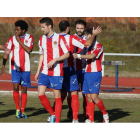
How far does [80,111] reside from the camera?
11.8 metres

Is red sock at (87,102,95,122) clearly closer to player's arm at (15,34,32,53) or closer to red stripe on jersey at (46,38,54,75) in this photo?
red stripe on jersey at (46,38,54,75)

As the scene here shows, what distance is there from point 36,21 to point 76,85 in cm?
2430

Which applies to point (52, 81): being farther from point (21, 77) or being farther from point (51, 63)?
point (21, 77)

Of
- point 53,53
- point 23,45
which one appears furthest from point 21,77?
point 53,53

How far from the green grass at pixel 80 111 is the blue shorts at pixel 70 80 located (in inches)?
41.4

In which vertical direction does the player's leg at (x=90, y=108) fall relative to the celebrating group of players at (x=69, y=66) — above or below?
below

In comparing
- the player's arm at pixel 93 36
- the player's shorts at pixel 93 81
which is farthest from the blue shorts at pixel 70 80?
the player's arm at pixel 93 36

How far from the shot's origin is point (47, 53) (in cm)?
895

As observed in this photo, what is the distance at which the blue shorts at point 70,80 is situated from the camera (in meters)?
9.27

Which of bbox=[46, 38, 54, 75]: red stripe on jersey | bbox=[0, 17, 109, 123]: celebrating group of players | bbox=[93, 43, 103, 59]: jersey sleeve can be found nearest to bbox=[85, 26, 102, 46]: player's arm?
A: bbox=[0, 17, 109, 123]: celebrating group of players

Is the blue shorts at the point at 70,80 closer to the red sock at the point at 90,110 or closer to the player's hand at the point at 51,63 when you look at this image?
the red sock at the point at 90,110

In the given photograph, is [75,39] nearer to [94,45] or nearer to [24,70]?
[94,45]

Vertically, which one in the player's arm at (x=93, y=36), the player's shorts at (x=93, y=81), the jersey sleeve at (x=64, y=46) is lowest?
the player's shorts at (x=93, y=81)

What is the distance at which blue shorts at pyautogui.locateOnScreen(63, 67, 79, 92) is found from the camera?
9.27 meters
